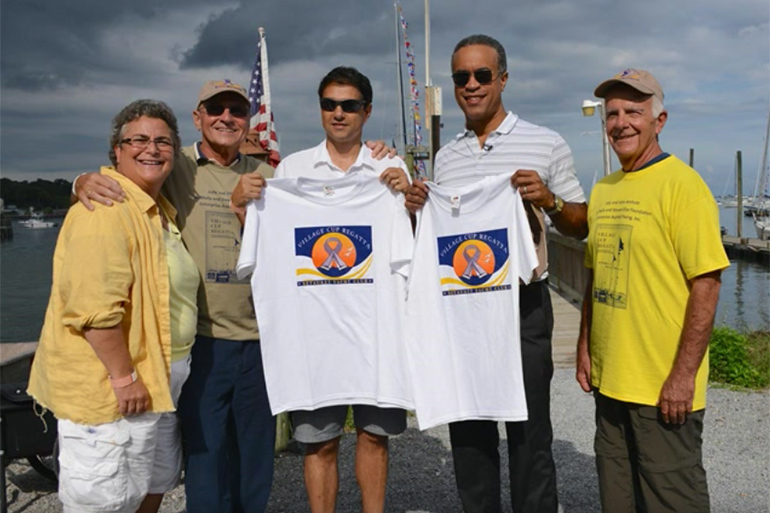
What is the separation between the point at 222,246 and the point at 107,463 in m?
1.20

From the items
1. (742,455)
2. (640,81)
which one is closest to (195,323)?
(640,81)

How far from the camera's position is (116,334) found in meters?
2.70

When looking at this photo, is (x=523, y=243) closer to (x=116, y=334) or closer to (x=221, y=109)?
(x=221, y=109)

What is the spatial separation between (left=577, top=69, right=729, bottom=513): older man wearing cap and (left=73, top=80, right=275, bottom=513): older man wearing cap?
71.4 inches

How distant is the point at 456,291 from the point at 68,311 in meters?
1.84

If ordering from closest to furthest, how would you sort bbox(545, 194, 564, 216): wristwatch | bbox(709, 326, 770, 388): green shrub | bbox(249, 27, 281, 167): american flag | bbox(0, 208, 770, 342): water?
bbox(545, 194, 564, 216): wristwatch < bbox(709, 326, 770, 388): green shrub < bbox(249, 27, 281, 167): american flag < bbox(0, 208, 770, 342): water

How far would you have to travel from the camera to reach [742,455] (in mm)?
5398

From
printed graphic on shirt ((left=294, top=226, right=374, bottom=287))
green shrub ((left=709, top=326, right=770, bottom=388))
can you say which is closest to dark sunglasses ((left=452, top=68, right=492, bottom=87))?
printed graphic on shirt ((left=294, top=226, right=374, bottom=287))

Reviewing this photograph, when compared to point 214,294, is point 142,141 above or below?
above

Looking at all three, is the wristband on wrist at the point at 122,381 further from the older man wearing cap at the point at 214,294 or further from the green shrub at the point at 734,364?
the green shrub at the point at 734,364

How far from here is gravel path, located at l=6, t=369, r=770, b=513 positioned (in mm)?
4594

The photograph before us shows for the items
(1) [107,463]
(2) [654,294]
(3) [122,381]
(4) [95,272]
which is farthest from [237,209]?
(2) [654,294]

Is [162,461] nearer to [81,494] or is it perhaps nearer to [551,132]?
[81,494]

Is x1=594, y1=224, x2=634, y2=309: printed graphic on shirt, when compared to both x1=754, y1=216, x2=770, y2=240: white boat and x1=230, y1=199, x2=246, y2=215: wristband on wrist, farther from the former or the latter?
x1=754, y1=216, x2=770, y2=240: white boat
